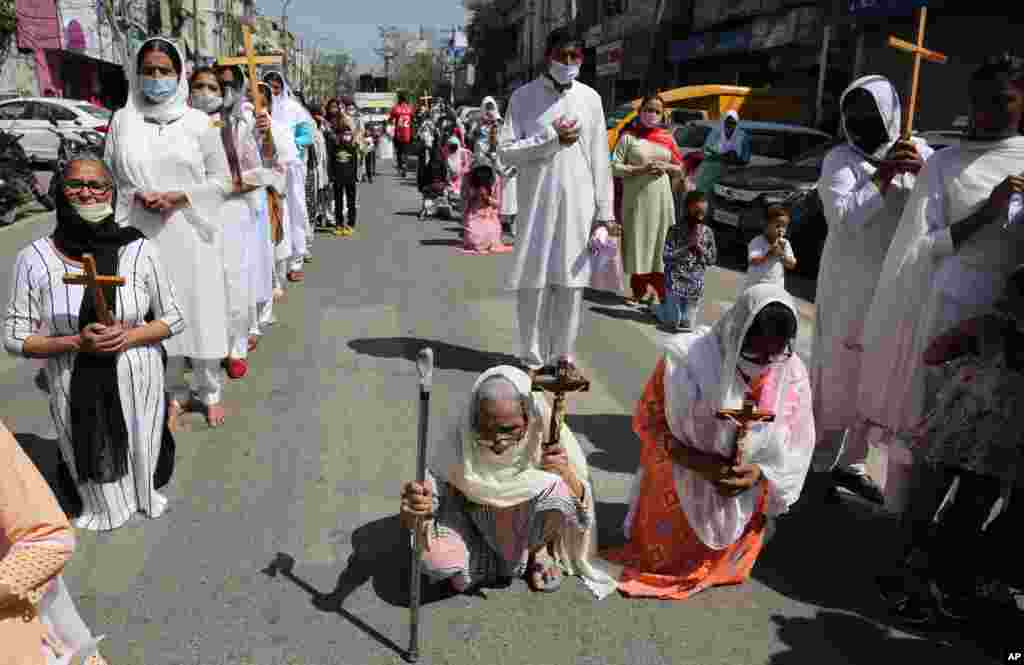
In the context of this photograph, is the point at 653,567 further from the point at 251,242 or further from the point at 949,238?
the point at 251,242

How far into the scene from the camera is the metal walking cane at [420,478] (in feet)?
8.25

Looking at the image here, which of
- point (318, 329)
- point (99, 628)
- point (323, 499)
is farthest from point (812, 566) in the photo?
point (318, 329)

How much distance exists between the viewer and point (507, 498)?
311 cm

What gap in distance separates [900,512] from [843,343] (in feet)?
2.96

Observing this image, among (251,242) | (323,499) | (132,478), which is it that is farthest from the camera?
(251,242)

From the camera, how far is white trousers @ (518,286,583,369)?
5.59 m

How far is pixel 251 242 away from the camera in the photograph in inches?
225

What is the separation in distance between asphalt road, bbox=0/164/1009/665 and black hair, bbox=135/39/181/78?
1994 mm

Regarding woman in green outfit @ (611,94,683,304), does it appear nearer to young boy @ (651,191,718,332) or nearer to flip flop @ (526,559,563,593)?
young boy @ (651,191,718,332)

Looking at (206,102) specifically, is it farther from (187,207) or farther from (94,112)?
(94,112)

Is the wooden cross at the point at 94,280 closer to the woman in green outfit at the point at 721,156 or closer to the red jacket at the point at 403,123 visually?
the woman in green outfit at the point at 721,156

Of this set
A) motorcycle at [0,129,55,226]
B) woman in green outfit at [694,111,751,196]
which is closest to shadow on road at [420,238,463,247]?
woman in green outfit at [694,111,751,196]

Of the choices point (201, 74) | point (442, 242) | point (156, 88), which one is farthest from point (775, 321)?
point (442, 242)

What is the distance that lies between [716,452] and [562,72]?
2.79 meters
